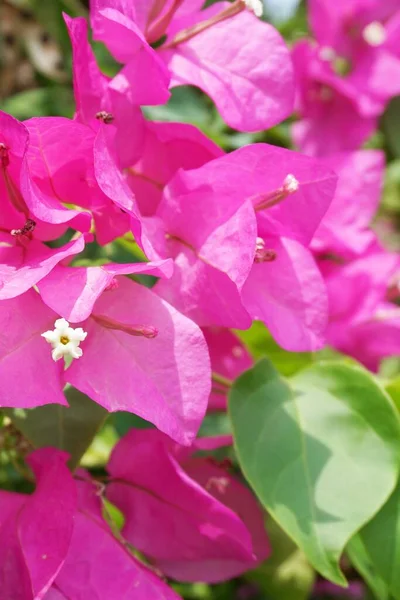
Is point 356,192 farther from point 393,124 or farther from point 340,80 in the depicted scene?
point 393,124

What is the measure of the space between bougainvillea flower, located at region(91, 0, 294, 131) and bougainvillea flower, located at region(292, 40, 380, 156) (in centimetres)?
47

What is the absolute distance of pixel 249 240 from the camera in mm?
589

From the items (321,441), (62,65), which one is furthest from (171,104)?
(321,441)

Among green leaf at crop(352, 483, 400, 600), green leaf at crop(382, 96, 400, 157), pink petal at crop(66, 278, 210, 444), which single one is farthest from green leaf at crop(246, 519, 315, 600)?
green leaf at crop(382, 96, 400, 157)

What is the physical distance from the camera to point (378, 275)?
98cm

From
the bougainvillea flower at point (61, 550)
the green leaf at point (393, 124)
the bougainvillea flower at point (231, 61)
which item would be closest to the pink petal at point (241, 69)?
the bougainvillea flower at point (231, 61)

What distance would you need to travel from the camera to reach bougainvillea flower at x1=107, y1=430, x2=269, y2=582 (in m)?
0.67

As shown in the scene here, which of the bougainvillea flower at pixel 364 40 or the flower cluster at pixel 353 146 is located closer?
the flower cluster at pixel 353 146

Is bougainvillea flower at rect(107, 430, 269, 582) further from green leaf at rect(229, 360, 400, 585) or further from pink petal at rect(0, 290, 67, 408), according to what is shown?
pink petal at rect(0, 290, 67, 408)

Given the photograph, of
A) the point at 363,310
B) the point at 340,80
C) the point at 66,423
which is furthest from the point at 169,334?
the point at 340,80

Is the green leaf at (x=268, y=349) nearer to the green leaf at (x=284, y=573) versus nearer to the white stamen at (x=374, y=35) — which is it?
the green leaf at (x=284, y=573)

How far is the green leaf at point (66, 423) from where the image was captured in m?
0.63

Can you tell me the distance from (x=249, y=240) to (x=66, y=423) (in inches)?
8.5

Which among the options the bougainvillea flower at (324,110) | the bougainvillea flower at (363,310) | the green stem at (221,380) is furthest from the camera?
the bougainvillea flower at (324,110)
